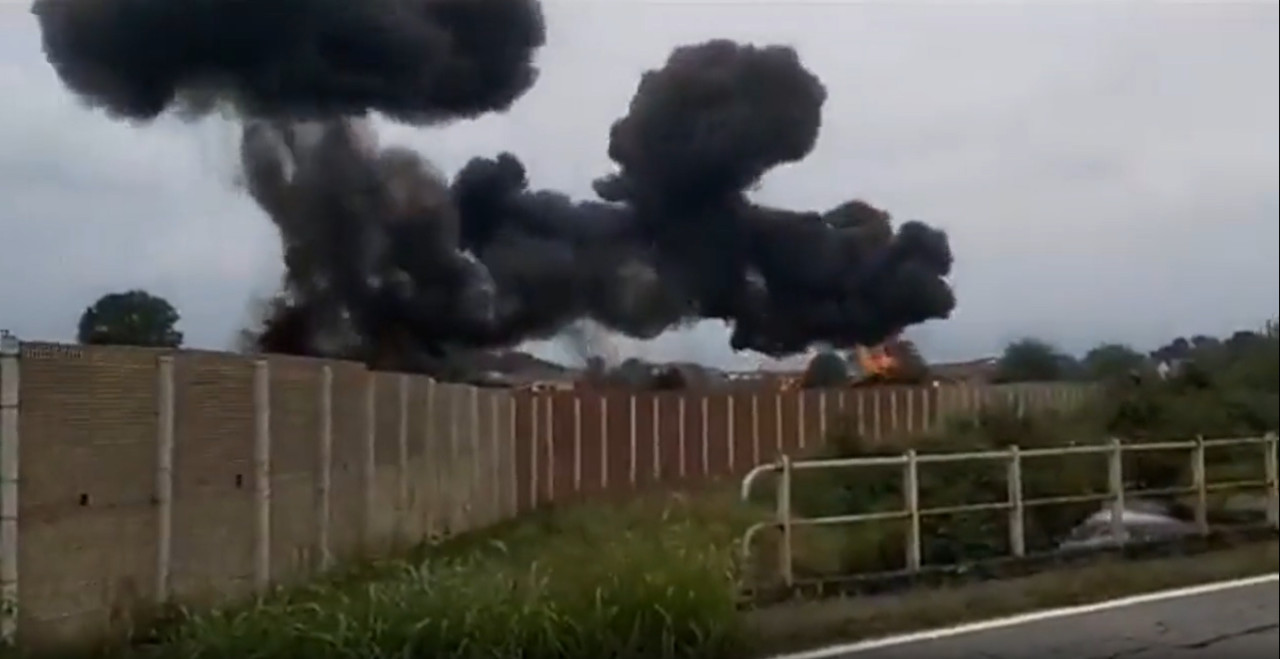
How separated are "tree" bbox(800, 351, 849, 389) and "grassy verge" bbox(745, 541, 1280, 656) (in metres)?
1.22

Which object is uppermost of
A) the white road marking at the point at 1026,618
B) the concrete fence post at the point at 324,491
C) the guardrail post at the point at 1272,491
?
the concrete fence post at the point at 324,491

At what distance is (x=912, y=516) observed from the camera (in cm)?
900

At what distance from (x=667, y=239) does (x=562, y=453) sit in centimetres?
85

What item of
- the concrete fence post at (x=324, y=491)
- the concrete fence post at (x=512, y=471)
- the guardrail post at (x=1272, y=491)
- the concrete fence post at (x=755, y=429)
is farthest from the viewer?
the guardrail post at (x=1272, y=491)

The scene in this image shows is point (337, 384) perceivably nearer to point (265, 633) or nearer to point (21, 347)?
point (265, 633)

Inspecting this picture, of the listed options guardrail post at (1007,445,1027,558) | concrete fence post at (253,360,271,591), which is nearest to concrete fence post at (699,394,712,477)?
concrete fence post at (253,360,271,591)

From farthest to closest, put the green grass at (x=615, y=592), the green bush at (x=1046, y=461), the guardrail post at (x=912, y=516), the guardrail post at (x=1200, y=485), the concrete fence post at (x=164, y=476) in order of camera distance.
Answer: the guardrail post at (x=1200, y=485), the guardrail post at (x=912, y=516), the green bush at (x=1046, y=461), the green grass at (x=615, y=592), the concrete fence post at (x=164, y=476)

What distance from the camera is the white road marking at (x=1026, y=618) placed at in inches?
275

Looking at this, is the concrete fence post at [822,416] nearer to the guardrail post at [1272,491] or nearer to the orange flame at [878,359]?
the orange flame at [878,359]

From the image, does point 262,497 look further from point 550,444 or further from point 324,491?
point 550,444

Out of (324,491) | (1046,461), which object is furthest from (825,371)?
(1046,461)

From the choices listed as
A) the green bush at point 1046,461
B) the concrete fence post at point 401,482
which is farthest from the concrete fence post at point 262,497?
the green bush at point 1046,461

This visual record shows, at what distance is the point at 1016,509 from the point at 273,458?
19.3 ft

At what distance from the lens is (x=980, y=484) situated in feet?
32.1
